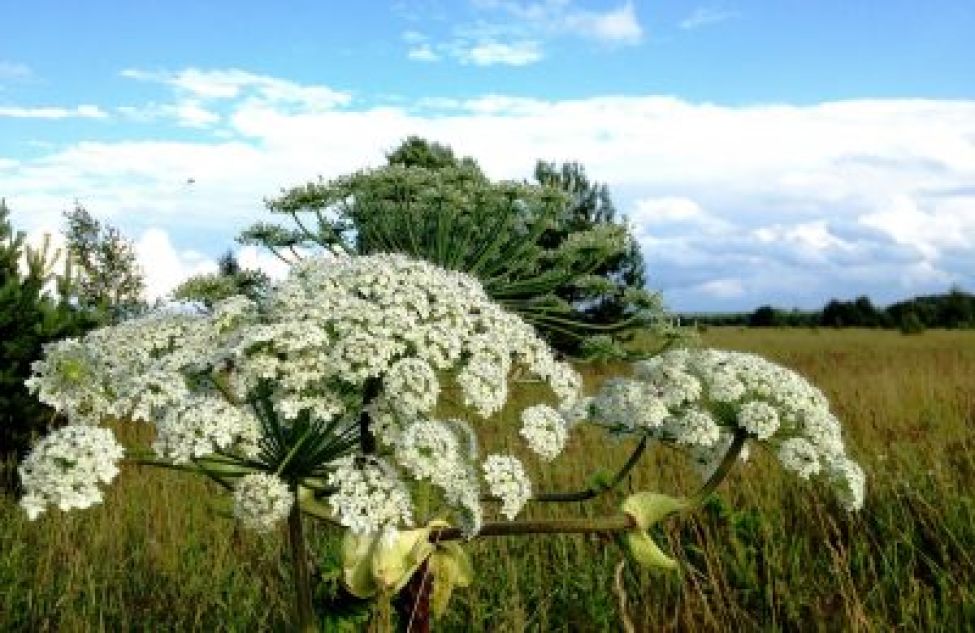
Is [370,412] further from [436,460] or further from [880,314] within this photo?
[880,314]

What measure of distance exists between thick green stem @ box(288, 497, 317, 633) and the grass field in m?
0.80

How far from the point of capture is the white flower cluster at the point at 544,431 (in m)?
3.04

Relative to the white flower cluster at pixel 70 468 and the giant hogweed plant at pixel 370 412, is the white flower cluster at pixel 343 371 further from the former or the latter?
the white flower cluster at pixel 70 468

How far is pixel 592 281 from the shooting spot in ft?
18.1

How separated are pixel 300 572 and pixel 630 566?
377cm

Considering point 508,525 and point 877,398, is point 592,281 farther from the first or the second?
point 877,398

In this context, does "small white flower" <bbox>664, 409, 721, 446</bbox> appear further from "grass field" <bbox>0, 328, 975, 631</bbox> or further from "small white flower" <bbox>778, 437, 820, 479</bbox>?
"grass field" <bbox>0, 328, 975, 631</bbox>

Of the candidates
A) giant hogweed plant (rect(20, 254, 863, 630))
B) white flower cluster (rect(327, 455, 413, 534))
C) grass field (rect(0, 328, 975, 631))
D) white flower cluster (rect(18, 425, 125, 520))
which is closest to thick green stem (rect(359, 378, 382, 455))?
giant hogweed plant (rect(20, 254, 863, 630))

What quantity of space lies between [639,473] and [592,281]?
12.2 feet

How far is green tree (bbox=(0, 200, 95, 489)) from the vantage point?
37.4 feet

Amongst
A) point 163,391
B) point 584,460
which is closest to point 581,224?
point 584,460

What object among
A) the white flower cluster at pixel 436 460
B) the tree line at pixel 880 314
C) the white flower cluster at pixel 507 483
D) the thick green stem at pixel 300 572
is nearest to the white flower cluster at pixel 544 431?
the white flower cluster at pixel 507 483

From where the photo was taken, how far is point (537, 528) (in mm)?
2914

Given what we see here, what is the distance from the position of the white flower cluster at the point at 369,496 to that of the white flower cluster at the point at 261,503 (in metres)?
0.12
